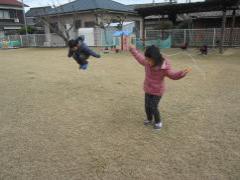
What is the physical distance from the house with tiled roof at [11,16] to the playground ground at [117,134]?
28.0 metres

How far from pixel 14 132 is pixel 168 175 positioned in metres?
2.35

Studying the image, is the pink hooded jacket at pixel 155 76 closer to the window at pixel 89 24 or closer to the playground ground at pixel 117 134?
the playground ground at pixel 117 134

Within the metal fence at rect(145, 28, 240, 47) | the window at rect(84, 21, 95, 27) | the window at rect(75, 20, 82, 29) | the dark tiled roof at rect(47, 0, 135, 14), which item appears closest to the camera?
the metal fence at rect(145, 28, 240, 47)

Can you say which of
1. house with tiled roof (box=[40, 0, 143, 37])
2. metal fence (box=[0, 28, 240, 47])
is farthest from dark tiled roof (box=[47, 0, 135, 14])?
metal fence (box=[0, 28, 240, 47])

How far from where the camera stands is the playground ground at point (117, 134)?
2.61 m

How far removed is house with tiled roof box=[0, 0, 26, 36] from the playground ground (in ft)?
91.9

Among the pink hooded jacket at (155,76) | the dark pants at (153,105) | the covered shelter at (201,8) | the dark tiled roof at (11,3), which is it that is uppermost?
the dark tiled roof at (11,3)

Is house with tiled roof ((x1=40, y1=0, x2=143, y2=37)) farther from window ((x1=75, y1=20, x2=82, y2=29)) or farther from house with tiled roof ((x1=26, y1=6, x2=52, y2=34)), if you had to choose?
house with tiled roof ((x1=26, y1=6, x2=52, y2=34))

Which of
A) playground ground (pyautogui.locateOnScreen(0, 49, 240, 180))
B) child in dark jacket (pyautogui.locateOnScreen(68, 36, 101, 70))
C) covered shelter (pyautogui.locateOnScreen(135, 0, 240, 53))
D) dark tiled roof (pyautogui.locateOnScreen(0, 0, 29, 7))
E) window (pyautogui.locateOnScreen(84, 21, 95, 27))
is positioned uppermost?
dark tiled roof (pyautogui.locateOnScreen(0, 0, 29, 7))

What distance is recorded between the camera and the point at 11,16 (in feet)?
104

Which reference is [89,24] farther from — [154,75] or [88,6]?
[154,75]

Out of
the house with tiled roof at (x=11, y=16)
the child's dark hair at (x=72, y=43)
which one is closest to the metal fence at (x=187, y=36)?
the child's dark hair at (x=72, y=43)

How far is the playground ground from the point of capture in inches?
103

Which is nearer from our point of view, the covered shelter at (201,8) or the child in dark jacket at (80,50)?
the child in dark jacket at (80,50)
